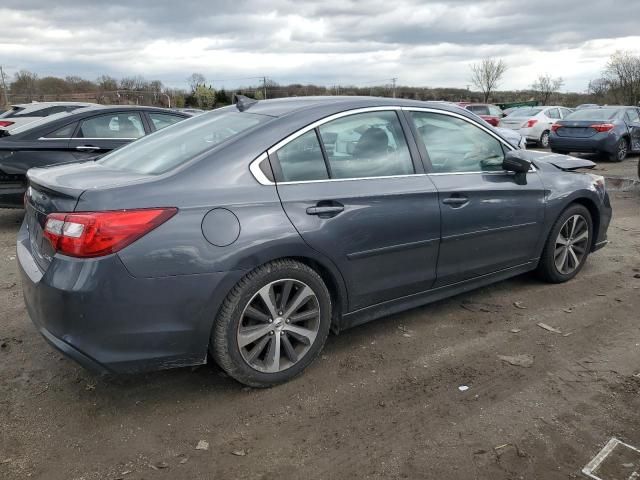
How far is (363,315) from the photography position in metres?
3.50

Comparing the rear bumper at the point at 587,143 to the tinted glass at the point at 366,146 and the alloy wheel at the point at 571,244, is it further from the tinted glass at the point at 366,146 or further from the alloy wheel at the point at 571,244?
the tinted glass at the point at 366,146

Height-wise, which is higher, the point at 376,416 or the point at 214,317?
the point at 214,317

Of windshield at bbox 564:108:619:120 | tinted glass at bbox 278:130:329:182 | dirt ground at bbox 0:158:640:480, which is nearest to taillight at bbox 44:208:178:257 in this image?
tinted glass at bbox 278:130:329:182

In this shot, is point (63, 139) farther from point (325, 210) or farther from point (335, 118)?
point (325, 210)

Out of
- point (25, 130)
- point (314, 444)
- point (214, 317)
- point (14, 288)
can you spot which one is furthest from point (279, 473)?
point (25, 130)

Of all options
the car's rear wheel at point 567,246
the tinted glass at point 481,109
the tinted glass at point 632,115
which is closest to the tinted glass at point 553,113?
the tinted glass at point 481,109

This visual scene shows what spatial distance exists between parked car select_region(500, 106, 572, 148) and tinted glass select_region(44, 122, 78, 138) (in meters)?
15.1

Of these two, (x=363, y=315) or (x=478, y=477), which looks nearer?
(x=478, y=477)

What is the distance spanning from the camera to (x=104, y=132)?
23.2 feet

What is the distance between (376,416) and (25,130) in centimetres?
597

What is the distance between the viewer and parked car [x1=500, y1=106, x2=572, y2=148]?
60.2 feet

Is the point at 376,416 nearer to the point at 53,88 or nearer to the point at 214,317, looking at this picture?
the point at 214,317

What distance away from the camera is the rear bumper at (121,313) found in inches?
101

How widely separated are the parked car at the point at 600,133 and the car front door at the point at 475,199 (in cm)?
1126
